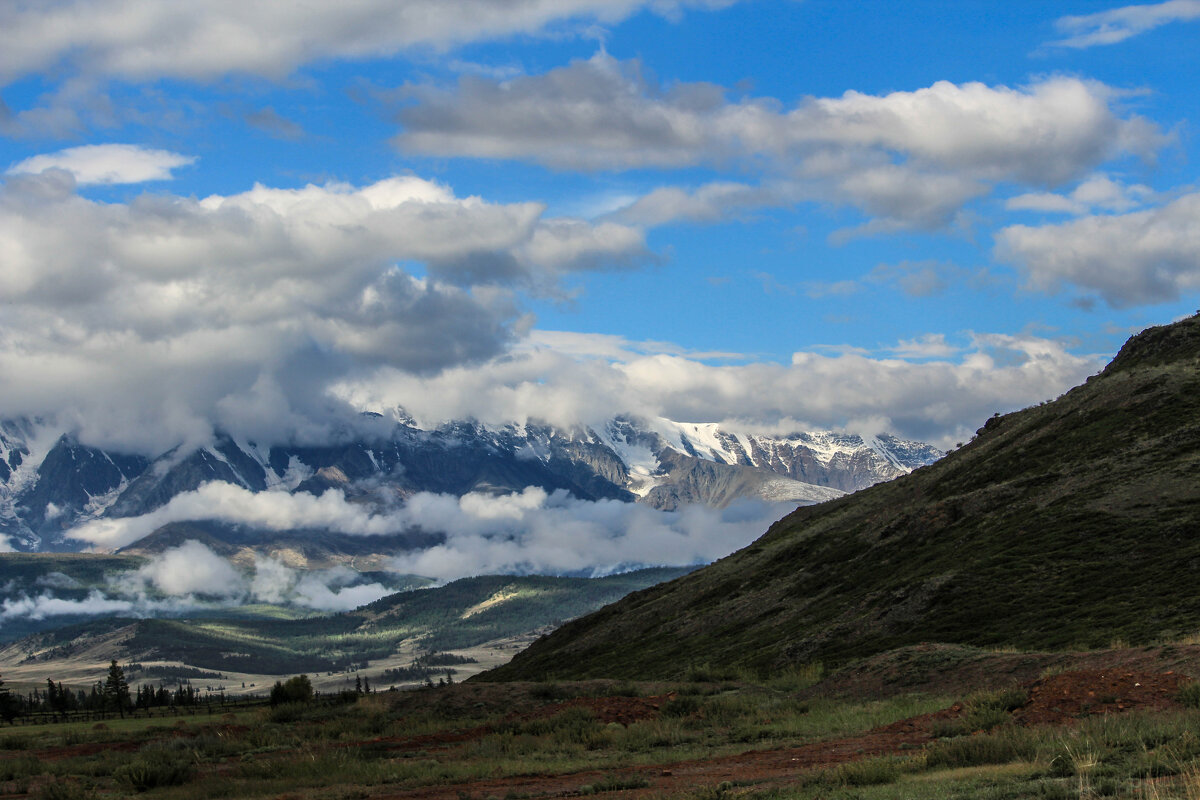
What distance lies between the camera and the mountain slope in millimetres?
66000

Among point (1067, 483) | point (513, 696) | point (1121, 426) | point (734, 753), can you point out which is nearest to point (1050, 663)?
point (734, 753)

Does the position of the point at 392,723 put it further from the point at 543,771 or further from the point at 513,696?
the point at 543,771

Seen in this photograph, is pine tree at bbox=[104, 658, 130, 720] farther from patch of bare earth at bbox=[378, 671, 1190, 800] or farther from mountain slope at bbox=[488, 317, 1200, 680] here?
patch of bare earth at bbox=[378, 671, 1190, 800]

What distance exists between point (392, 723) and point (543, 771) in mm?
15821

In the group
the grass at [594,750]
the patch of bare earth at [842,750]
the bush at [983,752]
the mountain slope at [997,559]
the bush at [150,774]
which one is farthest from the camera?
the mountain slope at [997,559]

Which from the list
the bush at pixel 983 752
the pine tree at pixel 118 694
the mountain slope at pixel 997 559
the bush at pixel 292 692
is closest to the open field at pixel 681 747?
the bush at pixel 983 752

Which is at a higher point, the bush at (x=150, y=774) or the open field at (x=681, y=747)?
the bush at (x=150, y=774)

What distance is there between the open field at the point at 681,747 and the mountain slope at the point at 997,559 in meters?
22.6

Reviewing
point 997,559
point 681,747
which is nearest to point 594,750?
point 681,747

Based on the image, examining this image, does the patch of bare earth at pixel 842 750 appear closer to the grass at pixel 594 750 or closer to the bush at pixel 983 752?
the grass at pixel 594 750

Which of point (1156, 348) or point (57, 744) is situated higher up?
point (1156, 348)

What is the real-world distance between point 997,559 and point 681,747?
5010 cm

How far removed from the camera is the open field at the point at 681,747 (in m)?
24.4

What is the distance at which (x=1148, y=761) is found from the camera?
22.7 m
